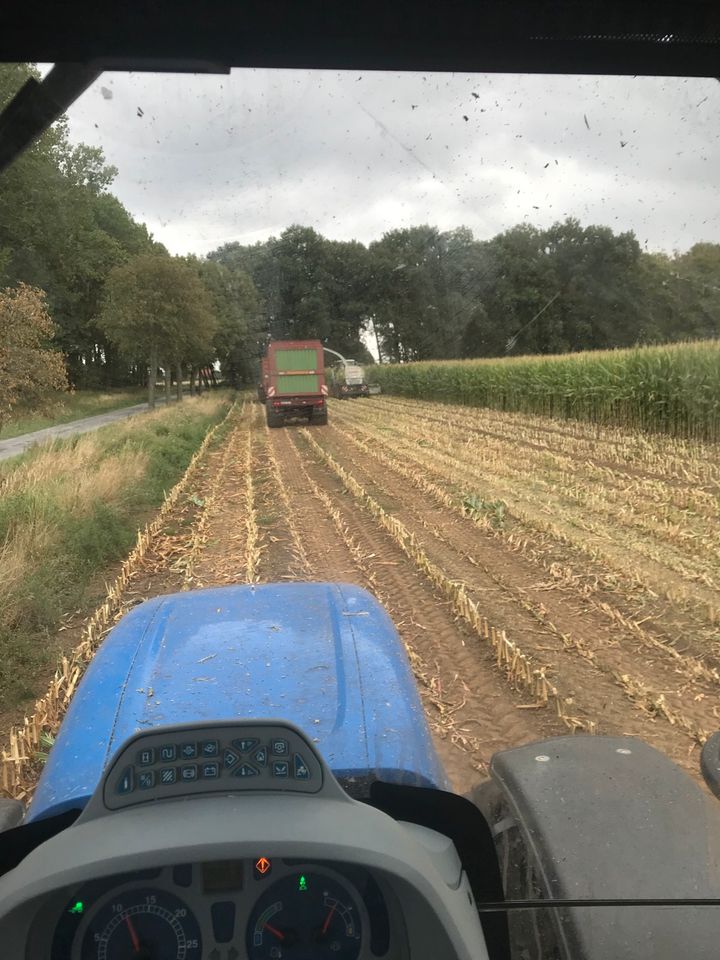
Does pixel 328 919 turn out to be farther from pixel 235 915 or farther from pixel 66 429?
pixel 66 429

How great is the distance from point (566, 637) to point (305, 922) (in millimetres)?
3860

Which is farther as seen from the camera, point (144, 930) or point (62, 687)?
point (62, 687)

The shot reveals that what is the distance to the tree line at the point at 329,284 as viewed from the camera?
6.23ft

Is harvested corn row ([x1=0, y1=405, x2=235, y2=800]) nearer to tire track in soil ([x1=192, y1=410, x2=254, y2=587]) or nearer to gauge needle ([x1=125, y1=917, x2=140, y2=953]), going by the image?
tire track in soil ([x1=192, y1=410, x2=254, y2=587])

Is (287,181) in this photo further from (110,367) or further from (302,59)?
(110,367)

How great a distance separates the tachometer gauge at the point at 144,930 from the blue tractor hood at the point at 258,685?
0.35 m

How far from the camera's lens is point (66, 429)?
11.7ft

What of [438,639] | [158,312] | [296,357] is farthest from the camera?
[296,357]

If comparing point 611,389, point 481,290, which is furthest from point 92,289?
point 611,389

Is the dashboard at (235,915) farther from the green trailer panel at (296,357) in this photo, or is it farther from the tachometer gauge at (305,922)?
the green trailer panel at (296,357)

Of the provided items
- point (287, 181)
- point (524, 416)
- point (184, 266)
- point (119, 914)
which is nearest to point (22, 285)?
point (184, 266)

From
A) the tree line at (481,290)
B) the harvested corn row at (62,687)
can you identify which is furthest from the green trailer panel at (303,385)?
the tree line at (481,290)

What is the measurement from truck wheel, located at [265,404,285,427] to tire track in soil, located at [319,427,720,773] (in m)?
6.12

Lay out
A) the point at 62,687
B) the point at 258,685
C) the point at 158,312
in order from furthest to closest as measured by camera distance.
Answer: the point at 62,687
the point at 158,312
the point at 258,685
